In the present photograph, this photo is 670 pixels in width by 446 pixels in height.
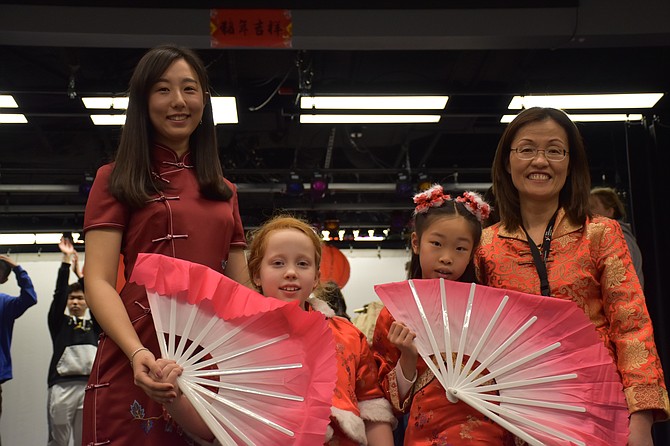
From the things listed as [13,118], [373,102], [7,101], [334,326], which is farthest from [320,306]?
[13,118]

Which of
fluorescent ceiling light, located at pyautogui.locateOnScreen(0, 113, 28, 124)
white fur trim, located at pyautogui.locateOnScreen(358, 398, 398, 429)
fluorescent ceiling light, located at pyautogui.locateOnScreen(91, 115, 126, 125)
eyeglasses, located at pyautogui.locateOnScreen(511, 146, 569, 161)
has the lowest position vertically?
white fur trim, located at pyautogui.locateOnScreen(358, 398, 398, 429)

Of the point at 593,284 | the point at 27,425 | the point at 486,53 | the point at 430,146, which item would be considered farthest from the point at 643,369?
the point at 27,425

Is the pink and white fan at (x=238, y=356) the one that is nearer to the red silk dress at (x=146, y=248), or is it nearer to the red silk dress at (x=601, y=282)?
the red silk dress at (x=146, y=248)

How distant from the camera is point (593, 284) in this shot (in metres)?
1.91

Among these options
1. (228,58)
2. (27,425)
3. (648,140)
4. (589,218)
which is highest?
(228,58)

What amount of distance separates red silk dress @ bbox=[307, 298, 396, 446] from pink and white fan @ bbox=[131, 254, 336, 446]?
24cm

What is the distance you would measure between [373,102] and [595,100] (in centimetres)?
174

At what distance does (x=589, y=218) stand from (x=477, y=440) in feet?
2.10

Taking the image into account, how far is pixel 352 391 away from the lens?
187 centimetres

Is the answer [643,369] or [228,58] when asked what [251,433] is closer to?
[643,369]

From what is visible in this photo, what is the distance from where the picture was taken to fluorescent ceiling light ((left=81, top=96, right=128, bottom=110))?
6.24 meters

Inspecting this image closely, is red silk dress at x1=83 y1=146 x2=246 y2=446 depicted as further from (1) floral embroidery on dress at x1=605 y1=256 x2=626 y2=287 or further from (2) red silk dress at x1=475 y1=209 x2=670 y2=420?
(1) floral embroidery on dress at x1=605 y1=256 x2=626 y2=287

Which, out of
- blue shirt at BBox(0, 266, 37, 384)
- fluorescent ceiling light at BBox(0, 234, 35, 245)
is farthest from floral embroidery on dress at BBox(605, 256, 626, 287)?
fluorescent ceiling light at BBox(0, 234, 35, 245)

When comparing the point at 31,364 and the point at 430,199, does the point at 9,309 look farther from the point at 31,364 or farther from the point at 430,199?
the point at 430,199
